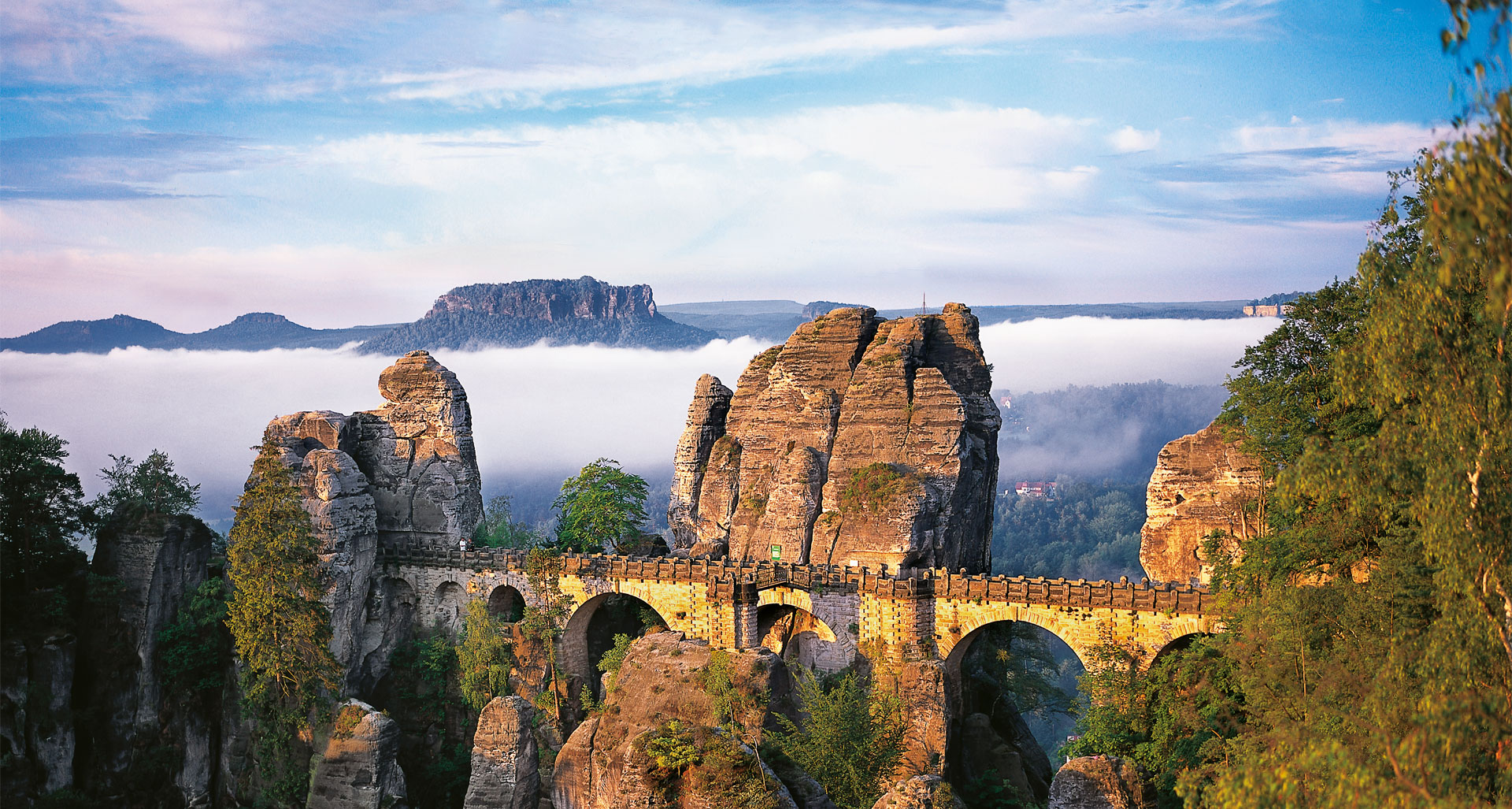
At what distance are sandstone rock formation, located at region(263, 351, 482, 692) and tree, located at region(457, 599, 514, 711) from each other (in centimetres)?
485

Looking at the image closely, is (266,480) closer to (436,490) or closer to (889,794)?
(436,490)

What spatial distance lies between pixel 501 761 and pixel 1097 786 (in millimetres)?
20963

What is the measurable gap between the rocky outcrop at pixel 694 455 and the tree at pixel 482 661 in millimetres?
12367

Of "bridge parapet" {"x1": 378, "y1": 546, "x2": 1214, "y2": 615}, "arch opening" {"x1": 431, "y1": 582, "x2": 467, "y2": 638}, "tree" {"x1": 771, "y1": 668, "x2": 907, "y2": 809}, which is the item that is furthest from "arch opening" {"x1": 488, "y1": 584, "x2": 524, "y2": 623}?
"tree" {"x1": 771, "y1": 668, "x2": 907, "y2": 809}

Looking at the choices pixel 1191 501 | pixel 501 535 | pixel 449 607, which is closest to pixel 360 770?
pixel 449 607

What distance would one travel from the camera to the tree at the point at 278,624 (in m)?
39.5

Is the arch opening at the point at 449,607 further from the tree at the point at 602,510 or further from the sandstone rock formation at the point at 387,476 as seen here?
the tree at the point at 602,510

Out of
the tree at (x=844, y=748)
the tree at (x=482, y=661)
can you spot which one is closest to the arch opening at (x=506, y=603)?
the tree at (x=482, y=661)

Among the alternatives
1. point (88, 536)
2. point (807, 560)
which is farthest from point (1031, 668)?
point (88, 536)

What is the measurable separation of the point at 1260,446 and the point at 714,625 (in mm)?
21103

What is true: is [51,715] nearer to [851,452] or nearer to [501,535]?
[501,535]

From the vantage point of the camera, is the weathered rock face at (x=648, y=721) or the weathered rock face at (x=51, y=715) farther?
the weathered rock face at (x=51, y=715)

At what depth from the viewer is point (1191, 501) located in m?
40.4

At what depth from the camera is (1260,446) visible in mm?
32656
